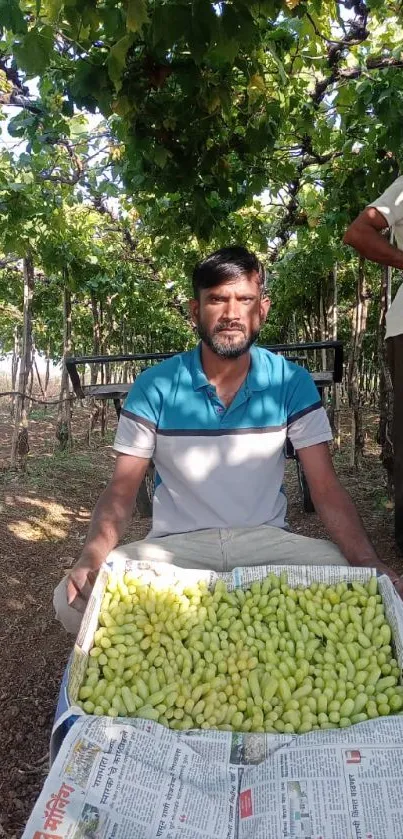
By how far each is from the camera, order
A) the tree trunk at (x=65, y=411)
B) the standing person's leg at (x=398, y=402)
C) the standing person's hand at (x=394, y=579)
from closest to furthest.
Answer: the standing person's hand at (x=394, y=579) < the standing person's leg at (x=398, y=402) < the tree trunk at (x=65, y=411)

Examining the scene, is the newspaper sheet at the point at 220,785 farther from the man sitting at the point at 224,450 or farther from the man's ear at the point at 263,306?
the man's ear at the point at 263,306

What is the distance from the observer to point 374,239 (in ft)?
9.52

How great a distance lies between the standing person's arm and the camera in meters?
2.88

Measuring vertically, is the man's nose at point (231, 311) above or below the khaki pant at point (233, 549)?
above

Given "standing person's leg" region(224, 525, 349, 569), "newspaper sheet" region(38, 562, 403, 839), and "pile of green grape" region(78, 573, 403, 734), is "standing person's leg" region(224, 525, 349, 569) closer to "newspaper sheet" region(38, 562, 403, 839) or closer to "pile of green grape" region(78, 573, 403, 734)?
"pile of green grape" region(78, 573, 403, 734)

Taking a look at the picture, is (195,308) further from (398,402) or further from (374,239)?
(398,402)

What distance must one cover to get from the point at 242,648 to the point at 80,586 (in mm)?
550

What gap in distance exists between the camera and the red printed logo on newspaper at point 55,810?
3.97ft

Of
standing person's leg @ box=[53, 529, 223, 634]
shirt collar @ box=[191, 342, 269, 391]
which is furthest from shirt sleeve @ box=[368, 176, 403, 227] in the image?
standing person's leg @ box=[53, 529, 223, 634]

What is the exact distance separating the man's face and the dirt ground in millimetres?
1678

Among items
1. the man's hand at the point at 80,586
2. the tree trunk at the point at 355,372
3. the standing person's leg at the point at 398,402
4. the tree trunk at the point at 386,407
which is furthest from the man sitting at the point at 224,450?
the tree trunk at the point at 355,372

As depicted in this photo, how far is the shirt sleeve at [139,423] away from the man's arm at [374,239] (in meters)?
1.27

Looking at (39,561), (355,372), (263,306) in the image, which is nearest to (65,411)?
(355,372)

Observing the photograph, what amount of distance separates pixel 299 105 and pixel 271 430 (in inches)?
126
